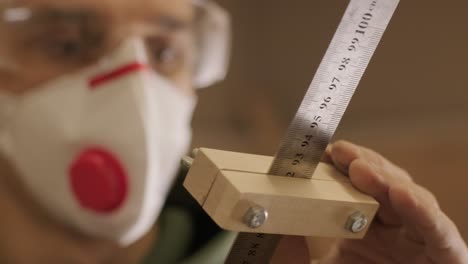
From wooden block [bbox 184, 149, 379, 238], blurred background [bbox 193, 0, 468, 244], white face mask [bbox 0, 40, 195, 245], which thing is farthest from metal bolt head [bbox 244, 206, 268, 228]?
blurred background [bbox 193, 0, 468, 244]

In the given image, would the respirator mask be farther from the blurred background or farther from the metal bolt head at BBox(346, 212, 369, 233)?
the metal bolt head at BBox(346, 212, 369, 233)

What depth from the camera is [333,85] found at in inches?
16.6

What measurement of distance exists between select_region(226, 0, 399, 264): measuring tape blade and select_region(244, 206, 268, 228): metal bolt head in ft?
0.15

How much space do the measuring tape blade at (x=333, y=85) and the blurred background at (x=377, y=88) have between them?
2.04ft

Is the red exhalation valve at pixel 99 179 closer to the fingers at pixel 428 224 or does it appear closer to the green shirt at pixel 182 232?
the green shirt at pixel 182 232

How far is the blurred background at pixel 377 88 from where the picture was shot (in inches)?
51.4

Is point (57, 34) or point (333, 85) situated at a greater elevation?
point (333, 85)

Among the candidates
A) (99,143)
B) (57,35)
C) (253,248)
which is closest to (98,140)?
(99,143)

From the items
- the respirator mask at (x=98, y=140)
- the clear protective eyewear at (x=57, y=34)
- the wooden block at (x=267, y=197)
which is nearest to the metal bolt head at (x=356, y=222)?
the wooden block at (x=267, y=197)

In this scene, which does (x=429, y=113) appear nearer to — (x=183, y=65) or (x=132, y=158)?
(x=183, y=65)

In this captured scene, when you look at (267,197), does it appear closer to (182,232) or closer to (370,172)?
(370,172)

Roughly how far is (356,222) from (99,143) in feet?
1.51

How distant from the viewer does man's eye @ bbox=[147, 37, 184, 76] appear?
2.94 feet

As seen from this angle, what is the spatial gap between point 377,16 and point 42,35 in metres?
0.60
